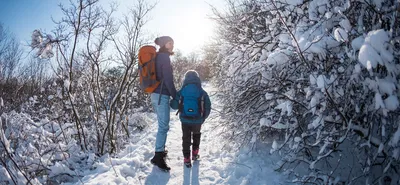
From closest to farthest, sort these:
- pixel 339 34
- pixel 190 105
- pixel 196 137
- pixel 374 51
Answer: pixel 374 51 < pixel 339 34 < pixel 190 105 < pixel 196 137

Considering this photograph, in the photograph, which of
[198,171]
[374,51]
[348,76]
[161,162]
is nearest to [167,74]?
[161,162]

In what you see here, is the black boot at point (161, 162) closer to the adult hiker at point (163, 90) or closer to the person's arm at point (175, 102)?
the adult hiker at point (163, 90)

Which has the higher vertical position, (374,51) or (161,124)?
(374,51)

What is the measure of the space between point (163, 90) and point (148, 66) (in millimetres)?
416

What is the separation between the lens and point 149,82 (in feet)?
11.8

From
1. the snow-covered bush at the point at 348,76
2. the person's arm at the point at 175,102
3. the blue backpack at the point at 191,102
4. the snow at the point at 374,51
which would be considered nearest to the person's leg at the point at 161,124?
the person's arm at the point at 175,102

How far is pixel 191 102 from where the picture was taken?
12.1 ft

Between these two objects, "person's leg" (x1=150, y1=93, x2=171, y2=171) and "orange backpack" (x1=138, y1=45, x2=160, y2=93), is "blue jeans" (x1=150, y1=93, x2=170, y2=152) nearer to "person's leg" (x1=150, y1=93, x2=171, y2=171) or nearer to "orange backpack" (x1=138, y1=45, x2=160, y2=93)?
"person's leg" (x1=150, y1=93, x2=171, y2=171)

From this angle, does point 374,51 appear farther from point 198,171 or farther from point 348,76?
point 198,171

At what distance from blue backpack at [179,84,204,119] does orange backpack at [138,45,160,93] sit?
0.45m

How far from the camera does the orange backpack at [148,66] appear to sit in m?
3.57

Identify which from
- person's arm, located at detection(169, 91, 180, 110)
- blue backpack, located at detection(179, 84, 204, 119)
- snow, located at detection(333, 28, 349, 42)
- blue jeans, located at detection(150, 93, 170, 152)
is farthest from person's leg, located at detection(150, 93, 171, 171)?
Answer: snow, located at detection(333, 28, 349, 42)

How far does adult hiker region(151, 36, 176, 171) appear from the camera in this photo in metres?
3.57

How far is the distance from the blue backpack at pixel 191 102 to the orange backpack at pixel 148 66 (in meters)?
0.45
